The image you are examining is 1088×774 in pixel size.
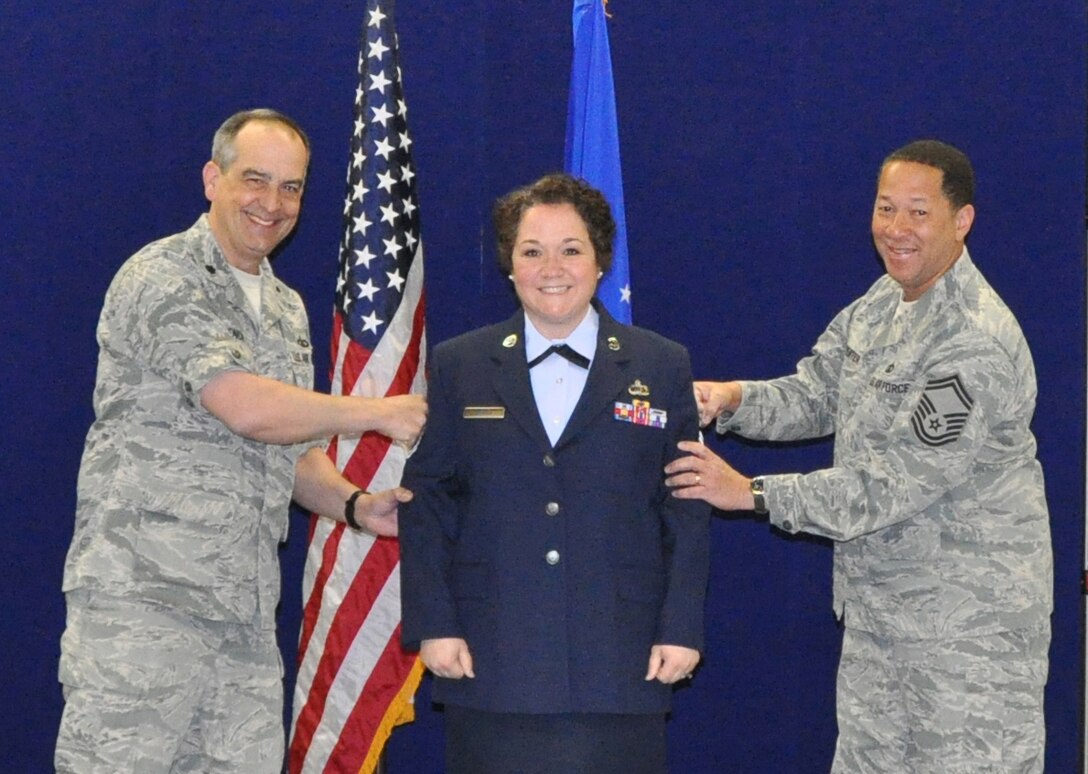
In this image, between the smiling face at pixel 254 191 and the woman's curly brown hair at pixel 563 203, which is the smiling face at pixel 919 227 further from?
the smiling face at pixel 254 191

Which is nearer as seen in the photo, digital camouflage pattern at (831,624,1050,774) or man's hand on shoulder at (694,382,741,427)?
digital camouflage pattern at (831,624,1050,774)

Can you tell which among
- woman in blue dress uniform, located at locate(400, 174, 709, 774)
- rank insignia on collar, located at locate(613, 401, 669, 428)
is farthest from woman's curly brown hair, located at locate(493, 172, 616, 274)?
rank insignia on collar, located at locate(613, 401, 669, 428)

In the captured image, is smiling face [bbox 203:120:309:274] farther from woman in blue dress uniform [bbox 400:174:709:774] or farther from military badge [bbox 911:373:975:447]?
military badge [bbox 911:373:975:447]

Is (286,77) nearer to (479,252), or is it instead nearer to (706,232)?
(479,252)

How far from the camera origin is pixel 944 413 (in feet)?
10.9

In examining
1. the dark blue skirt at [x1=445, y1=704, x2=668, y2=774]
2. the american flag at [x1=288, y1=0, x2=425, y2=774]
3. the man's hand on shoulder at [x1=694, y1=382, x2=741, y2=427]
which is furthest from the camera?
the american flag at [x1=288, y1=0, x2=425, y2=774]

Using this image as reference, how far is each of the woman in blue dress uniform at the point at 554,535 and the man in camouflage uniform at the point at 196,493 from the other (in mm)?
313

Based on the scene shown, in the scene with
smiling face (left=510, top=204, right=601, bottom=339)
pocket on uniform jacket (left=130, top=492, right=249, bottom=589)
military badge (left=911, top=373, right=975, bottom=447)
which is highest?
smiling face (left=510, top=204, right=601, bottom=339)

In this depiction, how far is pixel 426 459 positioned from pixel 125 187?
1.94 m

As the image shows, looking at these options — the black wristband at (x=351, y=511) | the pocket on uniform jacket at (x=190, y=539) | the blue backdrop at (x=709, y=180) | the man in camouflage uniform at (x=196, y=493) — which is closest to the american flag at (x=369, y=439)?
the blue backdrop at (x=709, y=180)

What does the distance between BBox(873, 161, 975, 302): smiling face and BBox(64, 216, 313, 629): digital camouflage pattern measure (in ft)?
5.16

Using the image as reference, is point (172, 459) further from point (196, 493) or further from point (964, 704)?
point (964, 704)

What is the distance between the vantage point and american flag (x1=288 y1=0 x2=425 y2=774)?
13.2ft

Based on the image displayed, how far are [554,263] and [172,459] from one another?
1.00 metres
